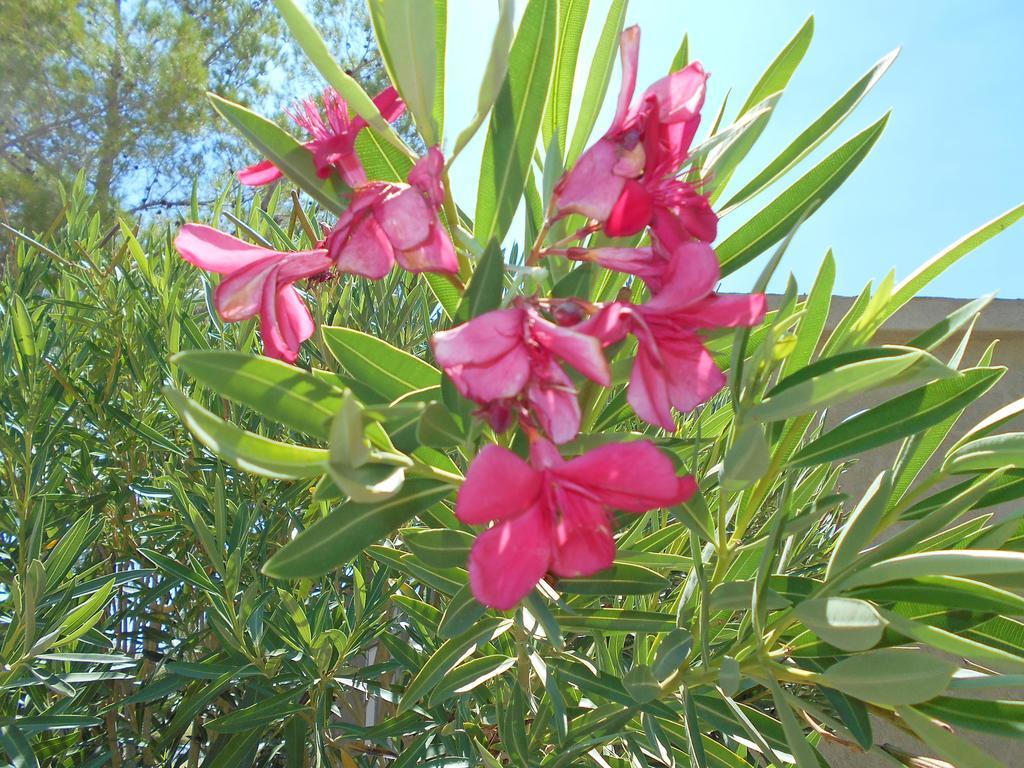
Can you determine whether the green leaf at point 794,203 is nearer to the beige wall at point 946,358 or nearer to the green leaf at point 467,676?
the green leaf at point 467,676

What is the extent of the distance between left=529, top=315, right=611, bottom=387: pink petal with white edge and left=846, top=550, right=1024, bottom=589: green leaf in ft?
1.22

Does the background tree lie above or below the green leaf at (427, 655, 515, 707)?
above

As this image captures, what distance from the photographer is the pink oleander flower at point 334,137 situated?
769 mm

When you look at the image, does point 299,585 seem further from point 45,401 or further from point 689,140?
point 689,140

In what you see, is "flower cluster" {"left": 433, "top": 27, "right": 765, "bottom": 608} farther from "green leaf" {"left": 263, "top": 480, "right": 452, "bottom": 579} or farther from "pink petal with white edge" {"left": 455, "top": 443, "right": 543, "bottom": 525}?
"green leaf" {"left": 263, "top": 480, "right": 452, "bottom": 579}

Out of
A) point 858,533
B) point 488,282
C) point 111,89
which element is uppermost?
point 111,89

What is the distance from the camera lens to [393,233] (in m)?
0.65

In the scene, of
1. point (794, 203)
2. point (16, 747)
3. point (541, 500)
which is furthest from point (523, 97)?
point (16, 747)

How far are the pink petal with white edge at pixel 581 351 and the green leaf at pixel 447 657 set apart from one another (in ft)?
1.71

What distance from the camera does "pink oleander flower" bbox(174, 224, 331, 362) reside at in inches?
29.3

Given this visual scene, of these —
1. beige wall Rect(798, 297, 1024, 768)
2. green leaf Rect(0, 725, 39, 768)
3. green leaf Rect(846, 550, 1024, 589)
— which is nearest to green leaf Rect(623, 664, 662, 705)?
green leaf Rect(846, 550, 1024, 589)

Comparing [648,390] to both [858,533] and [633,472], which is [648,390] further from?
[858,533]

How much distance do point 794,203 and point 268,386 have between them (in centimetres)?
59

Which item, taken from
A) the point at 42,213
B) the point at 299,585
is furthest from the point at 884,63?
the point at 42,213
